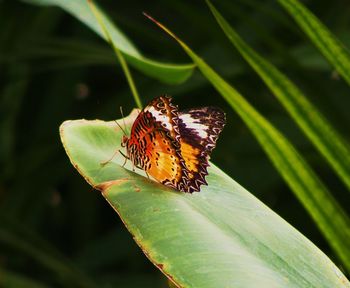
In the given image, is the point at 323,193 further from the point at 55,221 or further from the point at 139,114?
the point at 55,221

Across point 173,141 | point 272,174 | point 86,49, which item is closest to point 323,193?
point 173,141

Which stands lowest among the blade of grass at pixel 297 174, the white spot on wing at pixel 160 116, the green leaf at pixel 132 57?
the blade of grass at pixel 297 174

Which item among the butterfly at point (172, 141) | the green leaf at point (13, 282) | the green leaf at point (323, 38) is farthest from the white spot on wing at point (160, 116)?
the green leaf at point (13, 282)

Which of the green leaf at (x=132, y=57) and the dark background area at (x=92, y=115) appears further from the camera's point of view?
the dark background area at (x=92, y=115)

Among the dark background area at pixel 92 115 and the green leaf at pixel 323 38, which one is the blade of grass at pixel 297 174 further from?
the dark background area at pixel 92 115

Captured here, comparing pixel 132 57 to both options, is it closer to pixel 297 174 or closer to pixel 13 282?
pixel 297 174

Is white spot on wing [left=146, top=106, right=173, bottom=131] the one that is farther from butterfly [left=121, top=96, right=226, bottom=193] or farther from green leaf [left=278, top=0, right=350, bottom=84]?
green leaf [left=278, top=0, right=350, bottom=84]
